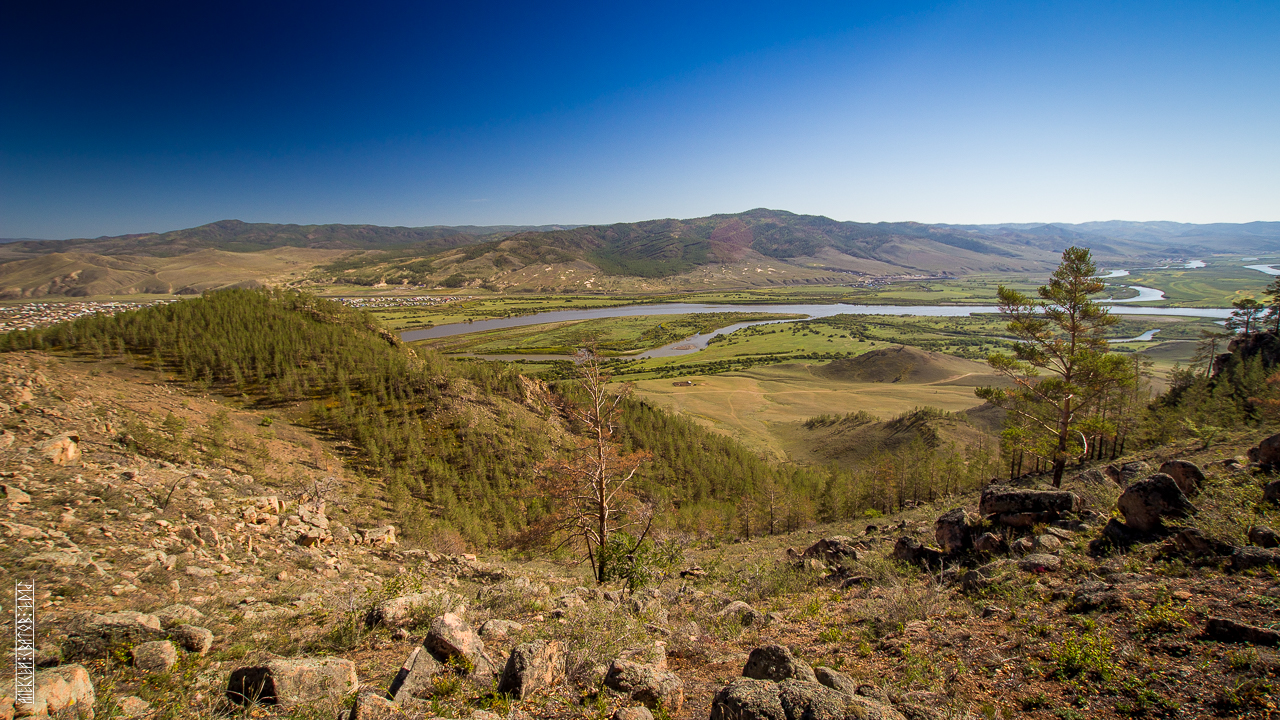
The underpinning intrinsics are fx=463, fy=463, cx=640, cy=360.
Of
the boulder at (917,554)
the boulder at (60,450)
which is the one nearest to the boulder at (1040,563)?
the boulder at (917,554)

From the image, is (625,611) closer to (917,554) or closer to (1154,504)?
(917,554)

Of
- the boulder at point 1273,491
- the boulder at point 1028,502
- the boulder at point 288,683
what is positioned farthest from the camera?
the boulder at point 1028,502

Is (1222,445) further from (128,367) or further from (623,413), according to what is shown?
(128,367)

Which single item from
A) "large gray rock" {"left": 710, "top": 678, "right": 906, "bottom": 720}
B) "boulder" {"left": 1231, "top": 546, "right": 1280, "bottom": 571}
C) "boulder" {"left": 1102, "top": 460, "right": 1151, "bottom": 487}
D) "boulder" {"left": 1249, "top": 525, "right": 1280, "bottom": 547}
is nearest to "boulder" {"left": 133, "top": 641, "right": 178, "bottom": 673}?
"large gray rock" {"left": 710, "top": 678, "right": 906, "bottom": 720}

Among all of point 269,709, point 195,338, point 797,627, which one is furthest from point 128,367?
point 797,627

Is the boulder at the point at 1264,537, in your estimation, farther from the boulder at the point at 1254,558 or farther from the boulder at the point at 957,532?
the boulder at the point at 957,532
